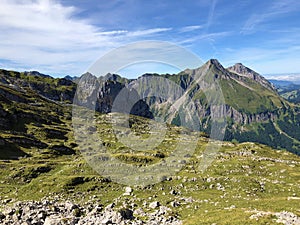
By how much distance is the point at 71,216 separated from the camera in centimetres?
3534

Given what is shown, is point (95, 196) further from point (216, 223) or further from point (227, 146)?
point (227, 146)

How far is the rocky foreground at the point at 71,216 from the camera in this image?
33406mm

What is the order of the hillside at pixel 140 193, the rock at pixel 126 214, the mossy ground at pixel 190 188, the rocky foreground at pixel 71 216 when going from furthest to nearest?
the mossy ground at pixel 190 188
the rock at pixel 126 214
the hillside at pixel 140 193
the rocky foreground at pixel 71 216

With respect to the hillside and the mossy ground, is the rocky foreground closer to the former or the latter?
the hillside

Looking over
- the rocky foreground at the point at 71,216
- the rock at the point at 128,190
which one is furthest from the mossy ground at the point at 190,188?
the rocky foreground at the point at 71,216

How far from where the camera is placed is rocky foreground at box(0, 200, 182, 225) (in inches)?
1315

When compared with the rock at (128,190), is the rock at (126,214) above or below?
above

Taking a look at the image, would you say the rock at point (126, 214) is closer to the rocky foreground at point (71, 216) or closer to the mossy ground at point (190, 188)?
the rocky foreground at point (71, 216)

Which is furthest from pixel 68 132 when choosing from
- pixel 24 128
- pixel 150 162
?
pixel 150 162

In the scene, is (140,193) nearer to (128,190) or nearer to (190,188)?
(128,190)

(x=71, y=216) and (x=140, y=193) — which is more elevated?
(x=71, y=216)

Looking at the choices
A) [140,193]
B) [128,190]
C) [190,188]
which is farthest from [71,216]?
[190,188]

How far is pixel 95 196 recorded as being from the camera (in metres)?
51.7

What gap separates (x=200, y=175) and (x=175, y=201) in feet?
78.7
